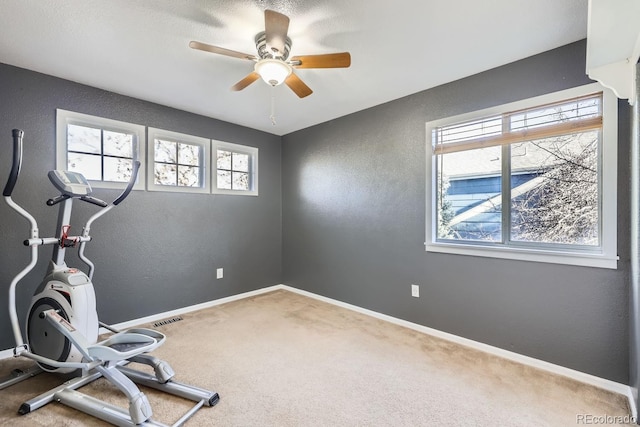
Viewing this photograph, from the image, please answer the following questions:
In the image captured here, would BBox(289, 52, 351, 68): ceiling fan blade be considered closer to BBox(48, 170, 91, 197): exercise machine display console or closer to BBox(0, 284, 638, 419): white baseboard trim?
BBox(48, 170, 91, 197): exercise machine display console

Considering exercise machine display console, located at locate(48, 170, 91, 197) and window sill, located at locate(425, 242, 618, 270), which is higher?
exercise machine display console, located at locate(48, 170, 91, 197)

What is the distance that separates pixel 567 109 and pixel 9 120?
4.49m

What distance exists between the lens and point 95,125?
286 cm

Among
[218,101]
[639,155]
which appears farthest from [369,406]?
[218,101]

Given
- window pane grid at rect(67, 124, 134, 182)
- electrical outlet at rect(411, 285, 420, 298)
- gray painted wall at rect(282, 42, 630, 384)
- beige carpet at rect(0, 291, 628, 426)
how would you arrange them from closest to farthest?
beige carpet at rect(0, 291, 628, 426) → gray painted wall at rect(282, 42, 630, 384) → window pane grid at rect(67, 124, 134, 182) → electrical outlet at rect(411, 285, 420, 298)

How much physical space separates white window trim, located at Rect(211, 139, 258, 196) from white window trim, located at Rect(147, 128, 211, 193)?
0.22 ft

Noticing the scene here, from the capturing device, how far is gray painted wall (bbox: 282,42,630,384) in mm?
2014

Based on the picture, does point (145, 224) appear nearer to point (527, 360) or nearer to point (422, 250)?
point (422, 250)

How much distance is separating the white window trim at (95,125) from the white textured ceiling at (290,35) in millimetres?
328

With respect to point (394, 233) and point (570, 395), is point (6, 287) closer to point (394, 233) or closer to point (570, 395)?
point (394, 233)

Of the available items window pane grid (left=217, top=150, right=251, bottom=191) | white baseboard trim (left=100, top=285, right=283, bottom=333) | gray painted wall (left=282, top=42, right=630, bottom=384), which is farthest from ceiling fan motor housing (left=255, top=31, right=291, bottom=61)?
white baseboard trim (left=100, top=285, right=283, bottom=333)

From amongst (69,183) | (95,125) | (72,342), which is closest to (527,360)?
(72,342)

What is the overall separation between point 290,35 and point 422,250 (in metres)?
2.25

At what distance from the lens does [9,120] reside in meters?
2.39
